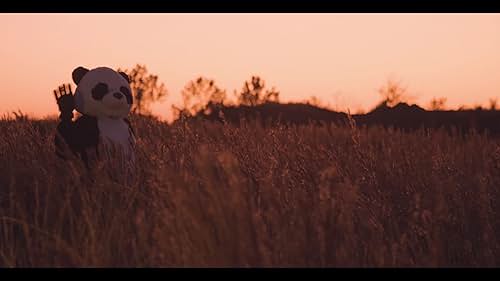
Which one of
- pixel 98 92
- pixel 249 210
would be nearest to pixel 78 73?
pixel 98 92

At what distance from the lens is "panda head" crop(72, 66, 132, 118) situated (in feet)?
14.4

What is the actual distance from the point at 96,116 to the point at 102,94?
0.63 feet

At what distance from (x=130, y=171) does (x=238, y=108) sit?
18.2 meters

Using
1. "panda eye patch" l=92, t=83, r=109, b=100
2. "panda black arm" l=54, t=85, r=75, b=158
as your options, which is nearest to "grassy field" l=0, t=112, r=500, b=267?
"panda black arm" l=54, t=85, r=75, b=158

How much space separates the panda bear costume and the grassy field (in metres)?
0.22

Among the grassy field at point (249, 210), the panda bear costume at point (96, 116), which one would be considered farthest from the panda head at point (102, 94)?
the grassy field at point (249, 210)

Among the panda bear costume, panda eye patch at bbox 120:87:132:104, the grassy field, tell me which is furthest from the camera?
panda eye patch at bbox 120:87:132:104

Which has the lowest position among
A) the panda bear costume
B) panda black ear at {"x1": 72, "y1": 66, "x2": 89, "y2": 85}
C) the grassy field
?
the grassy field

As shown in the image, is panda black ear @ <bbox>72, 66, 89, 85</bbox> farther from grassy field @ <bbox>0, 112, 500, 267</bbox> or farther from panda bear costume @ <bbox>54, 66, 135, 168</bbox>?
grassy field @ <bbox>0, 112, 500, 267</bbox>

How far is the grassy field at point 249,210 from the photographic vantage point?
2.08 meters
